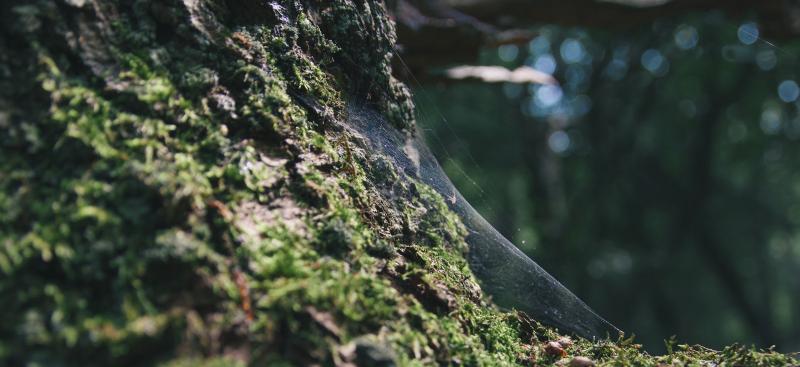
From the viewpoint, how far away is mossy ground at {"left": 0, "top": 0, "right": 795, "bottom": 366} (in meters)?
1.17

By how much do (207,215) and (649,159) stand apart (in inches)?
638

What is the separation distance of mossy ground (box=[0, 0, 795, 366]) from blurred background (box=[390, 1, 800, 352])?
1121 cm

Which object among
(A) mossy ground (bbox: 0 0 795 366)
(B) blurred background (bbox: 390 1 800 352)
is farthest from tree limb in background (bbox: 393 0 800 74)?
(B) blurred background (bbox: 390 1 800 352)

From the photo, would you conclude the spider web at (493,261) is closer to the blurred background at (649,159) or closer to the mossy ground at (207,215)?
the mossy ground at (207,215)

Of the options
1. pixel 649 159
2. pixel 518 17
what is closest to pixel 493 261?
pixel 518 17

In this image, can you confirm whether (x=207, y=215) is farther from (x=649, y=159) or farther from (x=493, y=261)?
(x=649, y=159)

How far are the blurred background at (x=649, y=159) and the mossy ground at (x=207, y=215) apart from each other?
441 inches

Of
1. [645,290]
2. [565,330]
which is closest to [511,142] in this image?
[645,290]

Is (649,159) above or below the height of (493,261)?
above

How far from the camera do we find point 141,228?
4.16 ft

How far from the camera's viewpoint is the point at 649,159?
15.8m

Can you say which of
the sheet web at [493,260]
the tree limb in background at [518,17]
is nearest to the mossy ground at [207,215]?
the sheet web at [493,260]

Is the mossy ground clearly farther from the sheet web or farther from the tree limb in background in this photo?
the tree limb in background

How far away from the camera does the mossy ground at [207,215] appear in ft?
3.85
